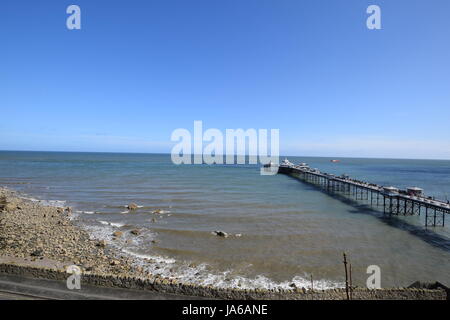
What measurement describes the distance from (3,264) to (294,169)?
73705 millimetres

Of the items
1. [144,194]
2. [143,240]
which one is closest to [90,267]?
[143,240]

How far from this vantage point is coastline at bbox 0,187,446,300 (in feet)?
33.8

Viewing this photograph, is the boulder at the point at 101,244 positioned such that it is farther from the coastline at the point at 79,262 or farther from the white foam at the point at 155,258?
the white foam at the point at 155,258

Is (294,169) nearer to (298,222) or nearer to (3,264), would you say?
(298,222)

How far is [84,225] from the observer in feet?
72.9

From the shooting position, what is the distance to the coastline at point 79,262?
10297mm

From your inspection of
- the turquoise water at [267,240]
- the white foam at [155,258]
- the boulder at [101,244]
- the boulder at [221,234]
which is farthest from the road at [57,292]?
the boulder at [221,234]

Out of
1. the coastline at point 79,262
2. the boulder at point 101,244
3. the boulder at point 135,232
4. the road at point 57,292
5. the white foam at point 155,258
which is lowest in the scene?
the white foam at point 155,258

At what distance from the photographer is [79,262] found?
14.1m
